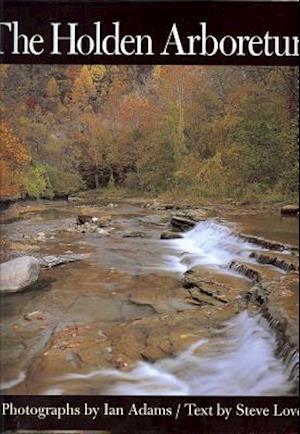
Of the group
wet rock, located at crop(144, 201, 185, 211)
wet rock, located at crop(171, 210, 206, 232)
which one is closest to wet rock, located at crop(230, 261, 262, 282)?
wet rock, located at crop(171, 210, 206, 232)

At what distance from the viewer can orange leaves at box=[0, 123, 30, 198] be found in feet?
10.3

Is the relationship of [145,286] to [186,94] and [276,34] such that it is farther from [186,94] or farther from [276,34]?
[276,34]

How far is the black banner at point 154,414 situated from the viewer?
3.03 m

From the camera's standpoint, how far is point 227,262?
10.4ft

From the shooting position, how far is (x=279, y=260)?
3104mm

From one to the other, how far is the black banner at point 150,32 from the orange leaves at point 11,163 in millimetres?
405

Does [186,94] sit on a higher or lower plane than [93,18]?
lower

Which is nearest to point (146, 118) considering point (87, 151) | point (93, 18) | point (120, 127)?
point (120, 127)

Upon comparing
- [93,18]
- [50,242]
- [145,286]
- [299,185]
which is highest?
[93,18]

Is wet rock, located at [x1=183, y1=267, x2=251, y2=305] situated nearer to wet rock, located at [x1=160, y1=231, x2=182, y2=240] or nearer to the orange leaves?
wet rock, located at [x1=160, y1=231, x2=182, y2=240]

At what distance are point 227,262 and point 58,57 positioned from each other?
136 centimetres

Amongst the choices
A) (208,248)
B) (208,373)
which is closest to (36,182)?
(208,248)

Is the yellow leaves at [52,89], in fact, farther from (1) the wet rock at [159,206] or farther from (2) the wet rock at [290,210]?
(2) the wet rock at [290,210]

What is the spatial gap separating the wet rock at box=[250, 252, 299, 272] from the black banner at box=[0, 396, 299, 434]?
0.67 m
